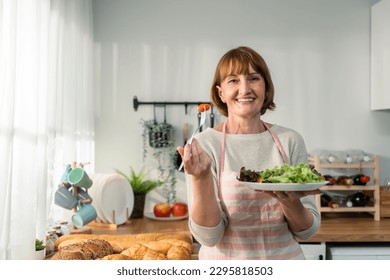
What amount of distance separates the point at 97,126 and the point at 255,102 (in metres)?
1.14

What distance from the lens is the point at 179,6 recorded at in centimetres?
174

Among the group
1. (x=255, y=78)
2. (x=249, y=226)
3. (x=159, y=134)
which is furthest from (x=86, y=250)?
(x=159, y=134)

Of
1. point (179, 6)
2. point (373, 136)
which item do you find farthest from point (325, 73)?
point (179, 6)

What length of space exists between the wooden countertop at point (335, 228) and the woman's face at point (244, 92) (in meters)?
0.75

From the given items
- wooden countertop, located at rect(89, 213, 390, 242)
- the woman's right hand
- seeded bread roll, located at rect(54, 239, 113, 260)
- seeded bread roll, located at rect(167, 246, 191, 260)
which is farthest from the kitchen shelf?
the woman's right hand

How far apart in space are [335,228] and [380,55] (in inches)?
26.8

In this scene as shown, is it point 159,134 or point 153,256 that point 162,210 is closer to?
point 159,134

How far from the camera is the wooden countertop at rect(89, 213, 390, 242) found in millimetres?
1363

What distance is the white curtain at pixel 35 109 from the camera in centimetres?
87

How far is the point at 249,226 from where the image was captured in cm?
72

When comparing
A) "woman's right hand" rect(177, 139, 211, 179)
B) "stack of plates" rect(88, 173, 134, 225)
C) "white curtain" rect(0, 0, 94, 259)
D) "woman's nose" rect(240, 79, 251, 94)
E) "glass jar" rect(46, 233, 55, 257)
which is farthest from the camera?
"stack of plates" rect(88, 173, 134, 225)

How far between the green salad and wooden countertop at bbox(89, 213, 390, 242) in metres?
0.77

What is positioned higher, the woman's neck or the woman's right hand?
the woman's neck

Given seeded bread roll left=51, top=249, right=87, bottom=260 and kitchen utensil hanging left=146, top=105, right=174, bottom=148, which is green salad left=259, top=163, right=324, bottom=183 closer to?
seeded bread roll left=51, top=249, right=87, bottom=260
